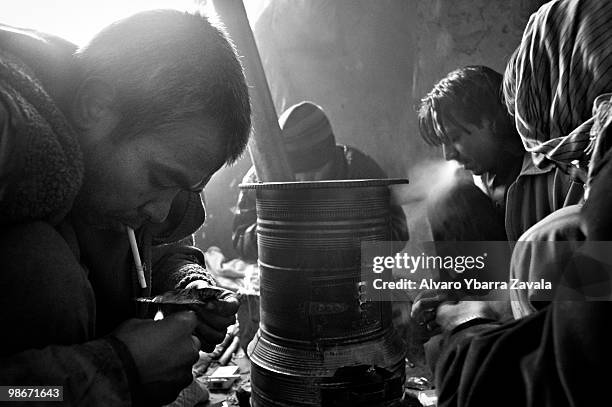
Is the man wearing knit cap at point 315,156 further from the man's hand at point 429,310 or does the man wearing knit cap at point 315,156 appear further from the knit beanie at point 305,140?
the man's hand at point 429,310

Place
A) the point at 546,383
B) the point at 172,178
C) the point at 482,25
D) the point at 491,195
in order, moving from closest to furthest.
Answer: the point at 546,383
the point at 172,178
the point at 491,195
the point at 482,25

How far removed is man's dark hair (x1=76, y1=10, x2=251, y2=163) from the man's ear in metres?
0.02

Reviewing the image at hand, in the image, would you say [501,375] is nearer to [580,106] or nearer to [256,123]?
[580,106]

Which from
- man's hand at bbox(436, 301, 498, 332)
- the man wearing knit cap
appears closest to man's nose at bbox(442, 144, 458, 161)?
the man wearing knit cap

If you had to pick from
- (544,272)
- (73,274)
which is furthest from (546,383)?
(73,274)

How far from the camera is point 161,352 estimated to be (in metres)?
1.21

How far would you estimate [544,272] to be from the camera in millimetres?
1092

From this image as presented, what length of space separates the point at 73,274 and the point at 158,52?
2.25 ft

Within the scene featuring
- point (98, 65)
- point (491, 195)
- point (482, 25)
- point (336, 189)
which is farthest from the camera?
point (482, 25)

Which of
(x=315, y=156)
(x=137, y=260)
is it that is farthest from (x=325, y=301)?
(x=315, y=156)

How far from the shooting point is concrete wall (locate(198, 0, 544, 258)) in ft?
17.9

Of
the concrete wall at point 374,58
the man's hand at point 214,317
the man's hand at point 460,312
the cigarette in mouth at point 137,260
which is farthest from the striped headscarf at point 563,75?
the concrete wall at point 374,58

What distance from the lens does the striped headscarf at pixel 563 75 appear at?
4.22ft

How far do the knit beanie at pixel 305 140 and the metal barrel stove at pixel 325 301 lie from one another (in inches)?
71.7
